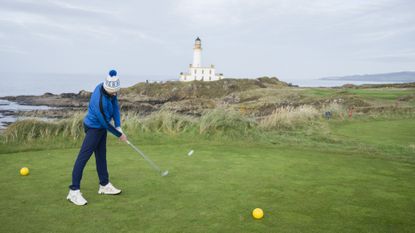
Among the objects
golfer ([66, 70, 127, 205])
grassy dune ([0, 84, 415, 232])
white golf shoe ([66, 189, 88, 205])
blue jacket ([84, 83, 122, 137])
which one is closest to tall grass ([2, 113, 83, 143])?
grassy dune ([0, 84, 415, 232])

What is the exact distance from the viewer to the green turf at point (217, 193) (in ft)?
14.7

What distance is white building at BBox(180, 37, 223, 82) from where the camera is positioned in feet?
277

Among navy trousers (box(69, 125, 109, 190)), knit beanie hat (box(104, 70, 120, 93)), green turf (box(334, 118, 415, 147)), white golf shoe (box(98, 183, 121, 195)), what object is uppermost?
knit beanie hat (box(104, 70, 120, 93))

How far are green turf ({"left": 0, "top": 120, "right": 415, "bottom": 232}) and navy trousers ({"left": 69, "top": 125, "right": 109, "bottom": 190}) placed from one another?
1.01ft

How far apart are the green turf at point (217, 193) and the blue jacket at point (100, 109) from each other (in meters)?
1.14

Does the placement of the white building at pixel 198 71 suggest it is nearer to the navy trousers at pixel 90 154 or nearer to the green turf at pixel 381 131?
the green turf at pixel 381 131

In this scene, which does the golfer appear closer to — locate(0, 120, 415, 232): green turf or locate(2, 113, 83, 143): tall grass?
locate(0, 120, 415, 232): green turf

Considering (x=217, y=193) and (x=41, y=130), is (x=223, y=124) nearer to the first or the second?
(x=41, y=130)

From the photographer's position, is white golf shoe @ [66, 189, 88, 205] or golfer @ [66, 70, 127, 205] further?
golfer @ [66, 70, 127, 205]

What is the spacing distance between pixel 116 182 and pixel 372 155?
651 centimetres

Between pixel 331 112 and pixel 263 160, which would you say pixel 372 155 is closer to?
pixel 263 160

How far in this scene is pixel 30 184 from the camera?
6012 millimetres

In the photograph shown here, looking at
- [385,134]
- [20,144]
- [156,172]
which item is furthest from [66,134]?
[385,134]

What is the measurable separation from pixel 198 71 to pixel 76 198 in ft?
263
